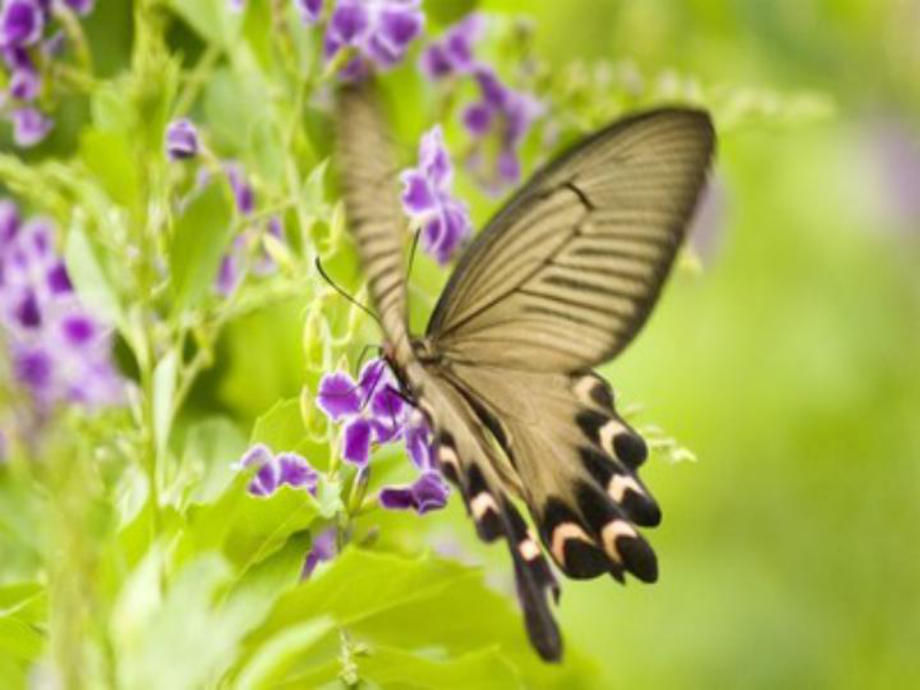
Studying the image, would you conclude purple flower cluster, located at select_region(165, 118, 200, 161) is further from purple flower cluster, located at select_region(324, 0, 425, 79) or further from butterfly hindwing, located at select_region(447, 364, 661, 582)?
butterfly hindwing, located at select_region(447, 364, 661, 582)

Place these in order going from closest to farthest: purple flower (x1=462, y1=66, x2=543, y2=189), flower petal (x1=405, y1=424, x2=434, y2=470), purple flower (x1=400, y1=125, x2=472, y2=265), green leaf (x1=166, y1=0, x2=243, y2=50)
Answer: flower petal (x1=405, y1=424, x2=434, y2=470)
purple flower (x1=400, y1=125, x2=472, y2=265)
green leaf (x1=166, y1=0, x2=243, y2=50)
purple flower (x1=462, y1=66, x2=543, y2=189)

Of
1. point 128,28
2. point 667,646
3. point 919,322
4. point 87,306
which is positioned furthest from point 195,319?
point 919,322

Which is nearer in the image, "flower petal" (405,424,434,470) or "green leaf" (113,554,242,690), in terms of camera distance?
"green leaf" (113,554,242,690)

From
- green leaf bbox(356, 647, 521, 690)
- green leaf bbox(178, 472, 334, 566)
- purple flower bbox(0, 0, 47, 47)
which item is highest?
purple flower bbox(0, 0, 47, 47)

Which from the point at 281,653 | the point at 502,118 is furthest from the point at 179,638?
the point at 502,118

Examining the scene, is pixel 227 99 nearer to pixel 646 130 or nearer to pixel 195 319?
pixel 195 319

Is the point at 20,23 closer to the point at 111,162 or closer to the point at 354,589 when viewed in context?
the point at 111,162

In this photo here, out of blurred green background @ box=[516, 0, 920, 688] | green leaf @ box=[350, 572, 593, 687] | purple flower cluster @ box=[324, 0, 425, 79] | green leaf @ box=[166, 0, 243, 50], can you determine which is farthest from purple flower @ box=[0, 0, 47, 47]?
blurred green background @ box=[516, 0, 920, 688]
